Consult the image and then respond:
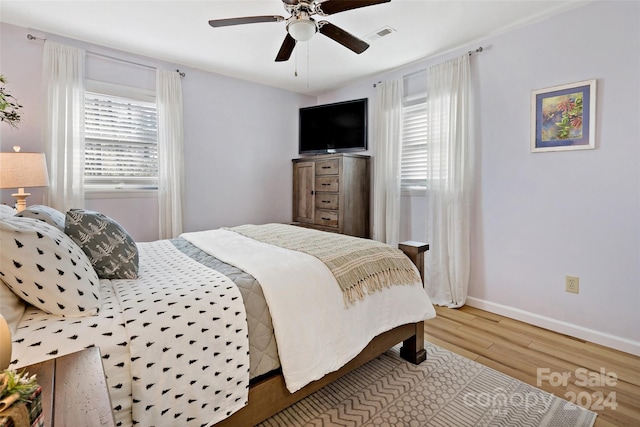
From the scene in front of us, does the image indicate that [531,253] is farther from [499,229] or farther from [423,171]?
[423,171]

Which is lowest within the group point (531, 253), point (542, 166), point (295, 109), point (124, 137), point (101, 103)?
point (531, 253)

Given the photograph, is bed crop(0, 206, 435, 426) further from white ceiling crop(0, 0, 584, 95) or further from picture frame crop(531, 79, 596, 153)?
white ceiling crop(0, 0, 584, 95)

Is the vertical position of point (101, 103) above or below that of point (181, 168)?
above

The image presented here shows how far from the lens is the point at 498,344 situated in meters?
2.32

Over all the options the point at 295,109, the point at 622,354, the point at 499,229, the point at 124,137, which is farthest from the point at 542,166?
the point at 124,137

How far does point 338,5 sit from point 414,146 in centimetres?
197

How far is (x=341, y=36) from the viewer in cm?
210

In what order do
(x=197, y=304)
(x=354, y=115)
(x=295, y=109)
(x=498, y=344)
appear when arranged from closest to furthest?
(x=197, y=304) → (x=498, y=344) → (x=354, y=115) → (x=295, y=109)

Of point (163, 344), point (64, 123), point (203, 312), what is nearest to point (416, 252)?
point (203, 312)

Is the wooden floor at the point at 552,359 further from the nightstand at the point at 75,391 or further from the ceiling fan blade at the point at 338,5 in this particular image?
the ceiling fan blade at the point at 338,5

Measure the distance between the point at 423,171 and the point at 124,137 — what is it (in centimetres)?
316

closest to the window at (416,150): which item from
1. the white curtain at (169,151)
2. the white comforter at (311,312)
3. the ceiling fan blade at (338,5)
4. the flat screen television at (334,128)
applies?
the flat screen television at (334,128)

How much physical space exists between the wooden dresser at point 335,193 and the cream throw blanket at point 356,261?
1.49 m

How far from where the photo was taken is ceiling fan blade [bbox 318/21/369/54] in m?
1.99
